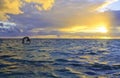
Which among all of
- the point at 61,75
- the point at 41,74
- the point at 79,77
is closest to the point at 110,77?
the point at 79,77

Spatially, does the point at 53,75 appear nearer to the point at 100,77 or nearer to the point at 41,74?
the point at 41,74

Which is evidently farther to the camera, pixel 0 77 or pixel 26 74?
pixel 26 74

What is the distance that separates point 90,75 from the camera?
2298 cm

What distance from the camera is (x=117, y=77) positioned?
71.9 feet

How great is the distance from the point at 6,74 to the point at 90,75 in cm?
770

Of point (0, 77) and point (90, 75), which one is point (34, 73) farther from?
point (90, 75)

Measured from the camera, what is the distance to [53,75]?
22.3 metres

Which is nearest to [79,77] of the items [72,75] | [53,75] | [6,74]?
[72,75]

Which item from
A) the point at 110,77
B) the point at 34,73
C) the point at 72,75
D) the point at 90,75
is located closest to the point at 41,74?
the point at 34,73

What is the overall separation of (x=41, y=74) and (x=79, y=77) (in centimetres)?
353

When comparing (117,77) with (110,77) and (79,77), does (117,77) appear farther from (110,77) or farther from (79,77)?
(79,77)

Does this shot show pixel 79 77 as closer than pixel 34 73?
Yes

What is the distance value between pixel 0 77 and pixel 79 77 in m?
6.81

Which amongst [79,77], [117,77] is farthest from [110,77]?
[79,77]
